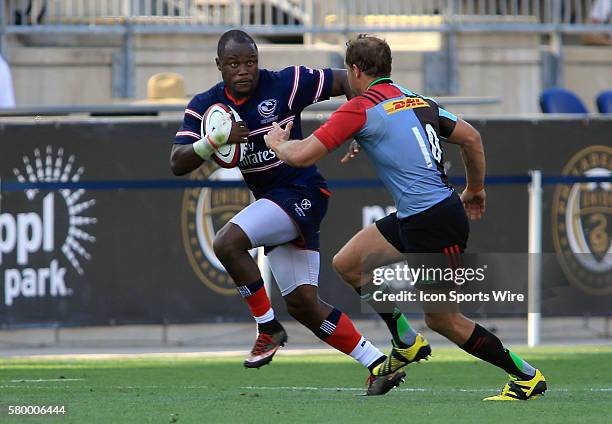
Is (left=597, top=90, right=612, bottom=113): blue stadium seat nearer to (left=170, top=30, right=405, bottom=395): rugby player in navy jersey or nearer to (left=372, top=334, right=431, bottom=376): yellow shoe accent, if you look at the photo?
(left=170, top=30, right=405, bottom=395): rugby player in navy jersey

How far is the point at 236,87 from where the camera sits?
8.41 meters

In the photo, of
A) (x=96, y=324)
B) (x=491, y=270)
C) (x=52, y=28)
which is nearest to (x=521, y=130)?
(x=491, y=270)

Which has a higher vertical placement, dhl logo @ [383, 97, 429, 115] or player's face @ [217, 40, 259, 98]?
player's face @ [217, 40, 259, 98]

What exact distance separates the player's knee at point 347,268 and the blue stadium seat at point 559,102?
23.7ft

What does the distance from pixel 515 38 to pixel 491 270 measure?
676 cm

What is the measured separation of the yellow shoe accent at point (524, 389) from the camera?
7.94 metres

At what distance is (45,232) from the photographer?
41.2ft

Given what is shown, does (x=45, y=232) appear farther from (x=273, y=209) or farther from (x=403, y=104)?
(x=403, y=104)

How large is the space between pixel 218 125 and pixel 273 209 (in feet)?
2.20

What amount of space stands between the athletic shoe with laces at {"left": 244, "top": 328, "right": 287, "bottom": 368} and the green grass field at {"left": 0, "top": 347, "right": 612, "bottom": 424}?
0.22m

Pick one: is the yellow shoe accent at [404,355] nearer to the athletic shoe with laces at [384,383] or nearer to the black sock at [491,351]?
the athletic shoe with laces at [384,383]

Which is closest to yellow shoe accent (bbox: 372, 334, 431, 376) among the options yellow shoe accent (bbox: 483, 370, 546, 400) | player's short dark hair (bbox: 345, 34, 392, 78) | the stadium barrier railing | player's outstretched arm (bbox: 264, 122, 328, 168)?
yellow shoe accent (bbox: 483, 370, 546, 400)

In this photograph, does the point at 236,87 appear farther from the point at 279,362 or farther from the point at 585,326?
the point at 585,326

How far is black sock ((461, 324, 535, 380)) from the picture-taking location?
25.6ft
